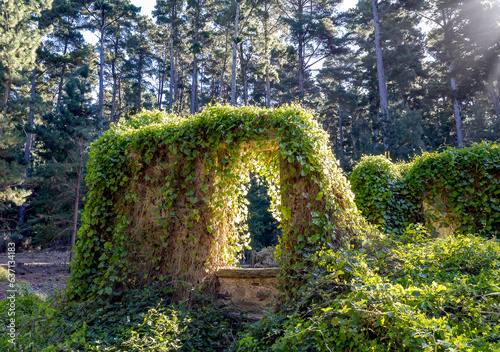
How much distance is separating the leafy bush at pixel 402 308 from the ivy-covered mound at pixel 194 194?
0.63 meters

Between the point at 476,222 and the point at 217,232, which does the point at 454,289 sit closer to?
the point at 217,232

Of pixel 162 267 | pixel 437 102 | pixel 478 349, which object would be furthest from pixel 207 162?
pixel 437 102

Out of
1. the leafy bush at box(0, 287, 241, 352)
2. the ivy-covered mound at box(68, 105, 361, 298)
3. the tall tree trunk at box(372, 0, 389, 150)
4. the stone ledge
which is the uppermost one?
the tall tree trunk at box(372, 0, 389, 150)

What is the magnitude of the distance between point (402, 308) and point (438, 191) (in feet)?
13.5

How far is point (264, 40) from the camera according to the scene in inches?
688

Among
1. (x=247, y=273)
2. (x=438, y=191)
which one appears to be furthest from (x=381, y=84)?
(x=247, y=273)

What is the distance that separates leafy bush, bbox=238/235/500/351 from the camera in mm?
1885

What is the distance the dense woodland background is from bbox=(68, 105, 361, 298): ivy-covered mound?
5.75 metres

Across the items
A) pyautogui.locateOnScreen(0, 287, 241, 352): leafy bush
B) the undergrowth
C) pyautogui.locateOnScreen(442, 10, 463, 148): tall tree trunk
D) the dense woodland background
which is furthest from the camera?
pyautogui.locateOnScreen(442, 10, 463, 148): tall tree trunk

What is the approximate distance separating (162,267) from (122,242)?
0.58 meters

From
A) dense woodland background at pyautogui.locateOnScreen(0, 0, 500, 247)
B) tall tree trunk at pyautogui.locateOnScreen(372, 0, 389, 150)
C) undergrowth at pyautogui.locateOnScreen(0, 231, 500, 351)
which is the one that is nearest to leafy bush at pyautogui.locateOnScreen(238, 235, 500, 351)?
undergrowth at pyautogui.locateOnScreen(0, 231, 500, 351)

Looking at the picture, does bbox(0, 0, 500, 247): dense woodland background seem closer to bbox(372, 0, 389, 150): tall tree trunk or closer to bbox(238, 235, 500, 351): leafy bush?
bbox(372, 0, 389, 150): tall tree trunk

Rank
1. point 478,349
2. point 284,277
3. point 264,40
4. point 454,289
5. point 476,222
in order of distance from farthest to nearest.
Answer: point 264,40
point 476,222
point 284,277
point 454,289
point 478,349

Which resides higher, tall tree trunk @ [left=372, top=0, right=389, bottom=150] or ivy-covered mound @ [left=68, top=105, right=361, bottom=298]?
tall tree trunk @ [left=372, top=0, right=389, bottom=150]
